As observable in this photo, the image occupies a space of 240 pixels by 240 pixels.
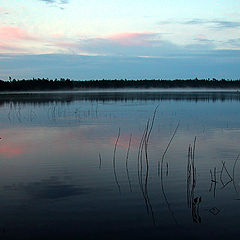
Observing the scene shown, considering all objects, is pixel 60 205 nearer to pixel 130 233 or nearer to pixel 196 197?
pixel 130 233

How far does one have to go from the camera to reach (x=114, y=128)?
53.9ft

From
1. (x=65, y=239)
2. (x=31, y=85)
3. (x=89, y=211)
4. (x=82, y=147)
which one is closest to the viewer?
(x=65, y=239)

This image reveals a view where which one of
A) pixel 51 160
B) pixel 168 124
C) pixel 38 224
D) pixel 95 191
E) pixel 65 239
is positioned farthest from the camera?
pixel 168 124

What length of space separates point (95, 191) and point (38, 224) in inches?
65.9

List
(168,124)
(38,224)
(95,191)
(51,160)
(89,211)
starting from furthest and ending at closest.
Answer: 1. (168,124)
2. (51,160)
3. (95,191)
4. (89,211)
5. (38,224)

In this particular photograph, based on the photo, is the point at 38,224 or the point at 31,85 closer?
the point at 38,224

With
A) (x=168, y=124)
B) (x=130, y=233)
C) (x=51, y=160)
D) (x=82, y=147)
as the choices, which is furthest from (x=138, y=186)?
(x=168, y=124)

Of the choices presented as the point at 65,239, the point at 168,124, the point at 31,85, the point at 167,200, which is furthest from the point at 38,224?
the point at 31,85

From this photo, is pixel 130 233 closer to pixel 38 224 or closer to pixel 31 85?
pixel 38 224

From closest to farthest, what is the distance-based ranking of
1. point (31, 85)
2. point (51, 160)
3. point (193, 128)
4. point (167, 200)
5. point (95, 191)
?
point (167, 200) < point (95, 191) < point (51, 160) < point (193, 128) < point (31, 85)

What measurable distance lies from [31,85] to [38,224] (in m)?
91.8

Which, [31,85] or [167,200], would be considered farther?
[31,85]

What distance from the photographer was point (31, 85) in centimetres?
9369

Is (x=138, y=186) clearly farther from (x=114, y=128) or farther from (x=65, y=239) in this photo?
(x=114, y=128)
